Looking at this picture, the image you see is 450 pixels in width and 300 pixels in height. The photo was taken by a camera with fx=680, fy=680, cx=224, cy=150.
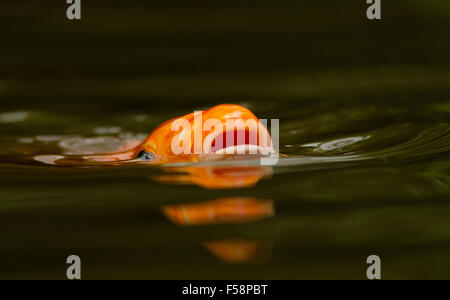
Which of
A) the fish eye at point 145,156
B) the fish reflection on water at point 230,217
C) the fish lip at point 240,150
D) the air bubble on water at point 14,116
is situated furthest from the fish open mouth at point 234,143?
the air bubble on water at point 14,116

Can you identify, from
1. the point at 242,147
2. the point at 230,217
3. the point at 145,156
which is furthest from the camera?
the point at 145,156

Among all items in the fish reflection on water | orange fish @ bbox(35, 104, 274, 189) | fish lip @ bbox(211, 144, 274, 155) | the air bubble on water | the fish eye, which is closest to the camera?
the fish reflection on water

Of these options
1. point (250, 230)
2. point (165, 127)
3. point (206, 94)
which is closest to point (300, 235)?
point (250, 230)

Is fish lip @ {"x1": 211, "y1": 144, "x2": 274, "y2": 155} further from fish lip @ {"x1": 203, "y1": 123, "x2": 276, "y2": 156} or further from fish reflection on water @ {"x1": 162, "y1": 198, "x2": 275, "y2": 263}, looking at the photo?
fish reflection on water @ {"x1": 162, "y1": 198, "x2": 275, "y2": 263}

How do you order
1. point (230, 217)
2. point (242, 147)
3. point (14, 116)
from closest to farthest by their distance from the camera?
point (230, 217) < point (242, 147) < point (14, 116)

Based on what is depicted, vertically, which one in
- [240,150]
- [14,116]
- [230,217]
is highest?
[14,116]

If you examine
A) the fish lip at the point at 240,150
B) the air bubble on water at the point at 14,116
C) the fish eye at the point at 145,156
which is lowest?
the fish lip at the point at 240,150

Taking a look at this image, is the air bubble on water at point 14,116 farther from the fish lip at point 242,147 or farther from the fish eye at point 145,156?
the fish lip at point 242,147

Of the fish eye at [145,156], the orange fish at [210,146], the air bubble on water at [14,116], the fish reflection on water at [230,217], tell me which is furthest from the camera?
the air bubble on water at [14,116]

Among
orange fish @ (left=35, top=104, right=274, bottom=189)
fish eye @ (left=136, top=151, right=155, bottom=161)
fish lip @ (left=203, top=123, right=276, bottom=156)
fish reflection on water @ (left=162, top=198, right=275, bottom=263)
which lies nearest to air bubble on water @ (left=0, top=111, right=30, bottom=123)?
orange fish @ (left=35, top=104, right=274, bottom=189)

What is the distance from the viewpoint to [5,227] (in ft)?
5.43

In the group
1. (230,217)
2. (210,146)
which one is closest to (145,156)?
(210,146)

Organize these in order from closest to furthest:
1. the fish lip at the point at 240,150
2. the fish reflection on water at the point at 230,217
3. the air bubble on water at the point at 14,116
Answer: the fish reflection on water at the point at 230,217 → the fish lip at the point at 240,150 → the air bubble on water at the point at 14,116

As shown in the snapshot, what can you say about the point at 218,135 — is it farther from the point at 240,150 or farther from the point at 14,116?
the point at 14,116
